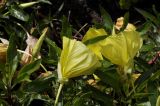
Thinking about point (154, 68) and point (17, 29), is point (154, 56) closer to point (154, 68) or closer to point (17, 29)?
point (154, 68)

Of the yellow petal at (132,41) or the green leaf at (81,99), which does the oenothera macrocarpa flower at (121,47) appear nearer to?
the yellow petal at (132,41)

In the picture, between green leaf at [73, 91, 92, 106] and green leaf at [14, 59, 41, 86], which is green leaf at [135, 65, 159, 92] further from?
green leaf at [14, 59, 41, 86]

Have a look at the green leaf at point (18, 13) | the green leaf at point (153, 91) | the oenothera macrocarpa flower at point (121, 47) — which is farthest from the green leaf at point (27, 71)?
the green leaf at point (18, 13)

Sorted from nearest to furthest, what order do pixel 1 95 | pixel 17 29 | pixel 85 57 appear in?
1. pixel 85 57
2. pixel 1 95
3. pixel 17 29

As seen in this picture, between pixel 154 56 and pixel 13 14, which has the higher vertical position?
pixel 13 14

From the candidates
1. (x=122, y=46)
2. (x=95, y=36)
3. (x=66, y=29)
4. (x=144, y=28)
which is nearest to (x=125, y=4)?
(x=144, y=28)

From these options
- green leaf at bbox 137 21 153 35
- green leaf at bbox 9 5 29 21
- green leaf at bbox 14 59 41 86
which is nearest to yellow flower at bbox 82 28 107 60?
green leaf at bbox 14 59 41 86

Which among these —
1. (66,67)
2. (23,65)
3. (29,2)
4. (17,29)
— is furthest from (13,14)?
(66,67)
